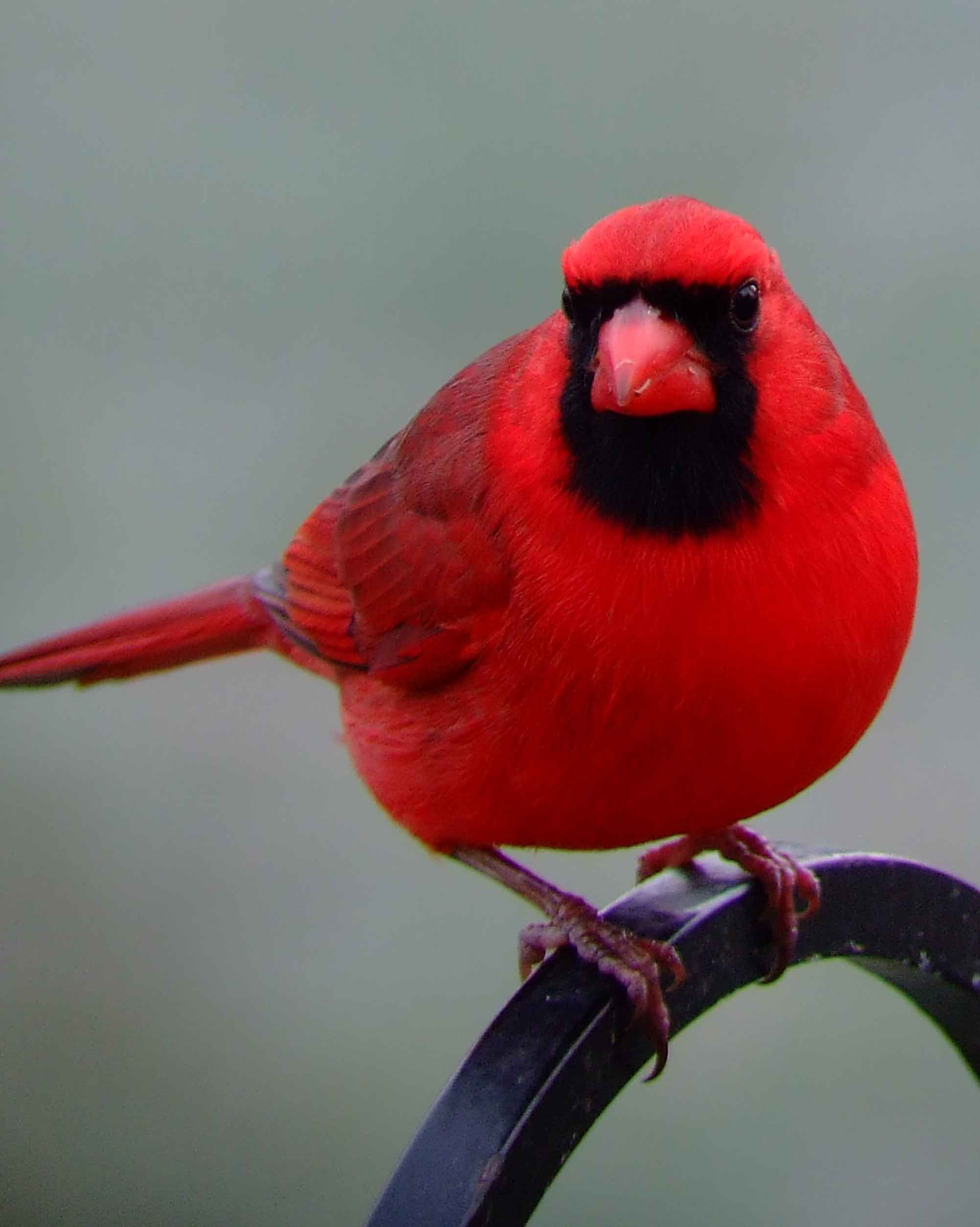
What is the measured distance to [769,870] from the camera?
8.16ft

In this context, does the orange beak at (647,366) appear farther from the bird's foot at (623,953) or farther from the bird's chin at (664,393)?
the bird's foot at (623,953)

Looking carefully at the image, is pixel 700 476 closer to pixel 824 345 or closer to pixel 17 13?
pixel 824 345

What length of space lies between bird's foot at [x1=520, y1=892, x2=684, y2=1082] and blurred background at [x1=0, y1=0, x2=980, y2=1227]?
1010 millimetres

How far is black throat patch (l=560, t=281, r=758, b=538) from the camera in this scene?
209 cm

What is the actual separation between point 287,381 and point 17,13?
4.49ft

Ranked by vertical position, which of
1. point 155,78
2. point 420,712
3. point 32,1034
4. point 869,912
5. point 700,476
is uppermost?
point 155,78

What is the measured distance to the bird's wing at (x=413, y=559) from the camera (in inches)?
97.7

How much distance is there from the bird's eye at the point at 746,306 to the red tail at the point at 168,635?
3.93 ft

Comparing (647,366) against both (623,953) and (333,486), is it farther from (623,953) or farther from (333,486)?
(333,486)

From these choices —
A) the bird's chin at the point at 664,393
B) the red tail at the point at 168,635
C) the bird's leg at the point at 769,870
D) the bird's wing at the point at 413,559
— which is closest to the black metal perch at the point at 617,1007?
the bird's leg at the point at 769,870

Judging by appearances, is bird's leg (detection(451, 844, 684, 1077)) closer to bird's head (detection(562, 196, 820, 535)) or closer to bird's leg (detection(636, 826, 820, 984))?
bird's leg (detection(636, 826, 820, 984))

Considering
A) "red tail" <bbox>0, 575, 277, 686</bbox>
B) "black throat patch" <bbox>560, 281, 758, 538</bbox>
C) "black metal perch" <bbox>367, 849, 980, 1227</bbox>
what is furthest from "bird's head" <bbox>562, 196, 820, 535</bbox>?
"red tail" <bbox>0, 575, 277, 686</bbox>

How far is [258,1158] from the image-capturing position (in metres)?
3.91

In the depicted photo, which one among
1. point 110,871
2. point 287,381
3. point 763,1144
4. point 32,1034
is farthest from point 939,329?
point 32,1034
